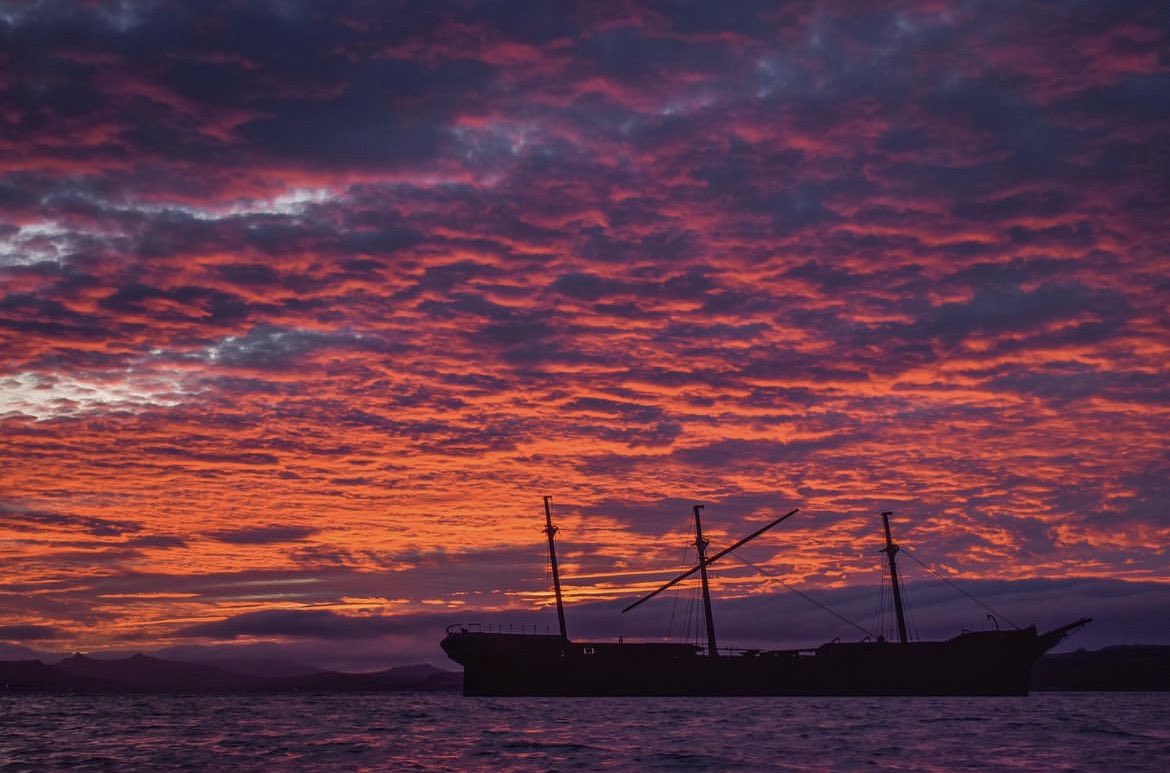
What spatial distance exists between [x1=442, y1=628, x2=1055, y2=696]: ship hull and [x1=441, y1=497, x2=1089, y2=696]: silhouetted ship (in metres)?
0.10

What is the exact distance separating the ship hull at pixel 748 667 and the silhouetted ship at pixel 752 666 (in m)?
0.10

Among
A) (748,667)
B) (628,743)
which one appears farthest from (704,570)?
(628,743)

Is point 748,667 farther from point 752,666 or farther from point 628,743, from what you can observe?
point 628,743

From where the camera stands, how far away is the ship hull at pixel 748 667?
98312 millimetres

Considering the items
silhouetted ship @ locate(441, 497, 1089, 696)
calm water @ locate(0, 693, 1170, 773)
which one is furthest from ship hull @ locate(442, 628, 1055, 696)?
calm water @ locate(0, 693, 1170, 773)

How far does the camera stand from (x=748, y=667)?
104562 mm

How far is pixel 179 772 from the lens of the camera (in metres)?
39.2

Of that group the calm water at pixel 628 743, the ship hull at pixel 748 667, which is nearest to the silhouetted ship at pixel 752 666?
the ship hull at pixel 748 667

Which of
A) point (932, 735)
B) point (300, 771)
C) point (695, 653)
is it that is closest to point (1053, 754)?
point (932, 735)

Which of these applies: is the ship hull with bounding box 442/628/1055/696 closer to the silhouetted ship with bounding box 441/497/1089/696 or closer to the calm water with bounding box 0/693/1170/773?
the silhouetted ship with bounding box 441/497/1089/696

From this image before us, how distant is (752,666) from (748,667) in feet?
1.47

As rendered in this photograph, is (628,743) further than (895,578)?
No

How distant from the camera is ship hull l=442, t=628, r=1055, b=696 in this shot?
98.3 meters

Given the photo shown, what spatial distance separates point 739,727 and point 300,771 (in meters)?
32.1
